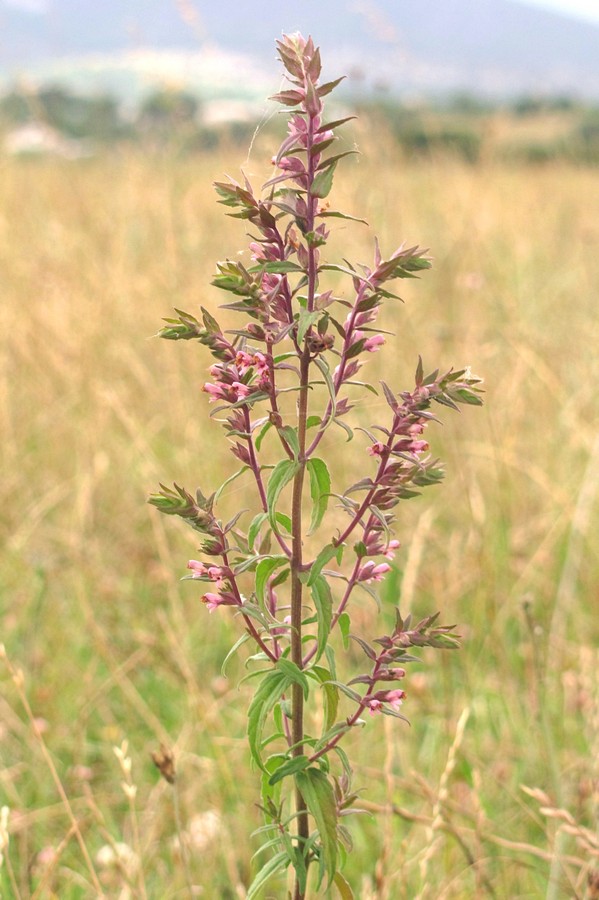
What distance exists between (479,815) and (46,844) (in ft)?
3.41

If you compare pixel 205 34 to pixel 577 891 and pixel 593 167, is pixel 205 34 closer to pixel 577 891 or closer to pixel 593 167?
pixel 577 891

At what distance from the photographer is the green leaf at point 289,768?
0.99 m

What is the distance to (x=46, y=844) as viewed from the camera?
79.7 inches

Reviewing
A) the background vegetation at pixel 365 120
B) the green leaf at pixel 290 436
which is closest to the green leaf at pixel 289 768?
the green leaf at pixel 290 436

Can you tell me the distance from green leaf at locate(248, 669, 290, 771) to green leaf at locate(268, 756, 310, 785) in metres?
0.02

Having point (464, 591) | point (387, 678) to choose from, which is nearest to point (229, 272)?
point (387, 678)

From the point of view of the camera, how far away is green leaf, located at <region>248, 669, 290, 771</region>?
0.97m

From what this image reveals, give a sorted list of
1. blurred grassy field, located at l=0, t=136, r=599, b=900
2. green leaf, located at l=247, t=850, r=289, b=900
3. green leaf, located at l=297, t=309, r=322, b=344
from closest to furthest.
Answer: green leaf, located at l=297, t=309, r=322, b=344 < green leaf, located at l=247, t=850, r=289, b=900 < blurred grassy field, located at l=0, t=136, r=599, b=900

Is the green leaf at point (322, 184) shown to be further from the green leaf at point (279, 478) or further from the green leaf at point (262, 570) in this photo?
the green leaf at point (262, 570)

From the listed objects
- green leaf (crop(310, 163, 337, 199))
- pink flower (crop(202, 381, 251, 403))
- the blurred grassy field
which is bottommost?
the blurred grassy field

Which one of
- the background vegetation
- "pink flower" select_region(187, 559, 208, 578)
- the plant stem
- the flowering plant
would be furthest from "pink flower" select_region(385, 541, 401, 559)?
the background vegetation

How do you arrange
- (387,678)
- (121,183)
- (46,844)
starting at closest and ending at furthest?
(387,678), (46,844), (121,183)

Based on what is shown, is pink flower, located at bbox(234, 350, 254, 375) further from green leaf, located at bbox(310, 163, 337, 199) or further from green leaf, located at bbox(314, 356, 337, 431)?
green leaf, located at bbox(310, 163, 337, 199)

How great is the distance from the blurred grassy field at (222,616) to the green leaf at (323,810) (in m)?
0.45
